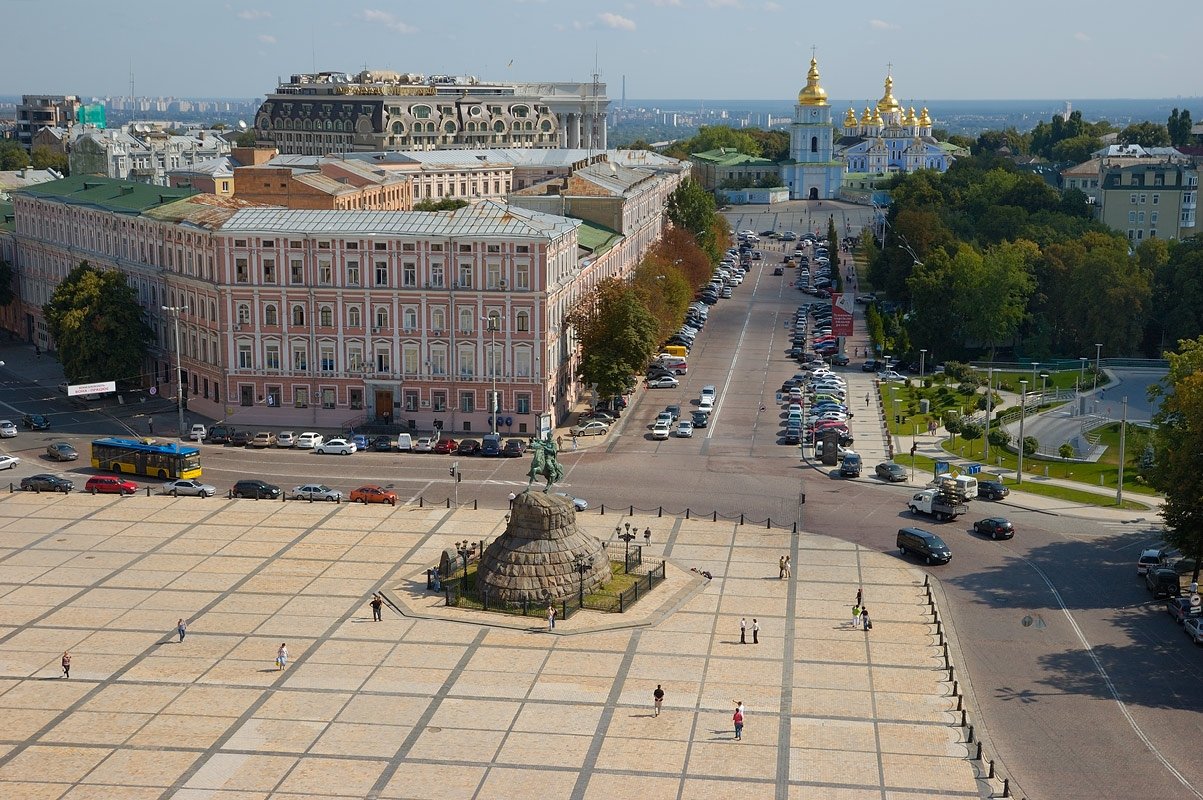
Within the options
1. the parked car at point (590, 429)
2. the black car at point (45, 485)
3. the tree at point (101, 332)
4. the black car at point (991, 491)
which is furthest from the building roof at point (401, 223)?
the black car at point (991, 491)

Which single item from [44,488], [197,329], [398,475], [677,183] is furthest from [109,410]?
[677,183]

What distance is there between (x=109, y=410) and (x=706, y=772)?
61834mm

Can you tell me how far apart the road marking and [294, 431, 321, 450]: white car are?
3973 centimetres

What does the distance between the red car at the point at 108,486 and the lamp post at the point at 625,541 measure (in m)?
25.5

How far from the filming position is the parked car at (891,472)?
79938mm

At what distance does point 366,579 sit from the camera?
204 feet

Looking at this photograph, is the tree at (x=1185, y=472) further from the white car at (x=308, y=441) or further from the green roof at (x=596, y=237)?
the green roof at (x=596, y=237)

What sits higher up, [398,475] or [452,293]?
[452,293]

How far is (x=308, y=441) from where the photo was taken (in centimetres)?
8519

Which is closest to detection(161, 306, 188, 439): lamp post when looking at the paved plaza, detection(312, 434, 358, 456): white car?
detection(312, 434, 358, 456): white car

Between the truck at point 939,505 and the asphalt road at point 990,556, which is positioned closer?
the asphalt road at point 990,556

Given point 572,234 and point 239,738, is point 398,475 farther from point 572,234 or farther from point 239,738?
point 239,738

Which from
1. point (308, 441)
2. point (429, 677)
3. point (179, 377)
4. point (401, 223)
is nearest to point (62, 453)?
point (179, 377)

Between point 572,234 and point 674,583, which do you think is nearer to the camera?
point 674,583
